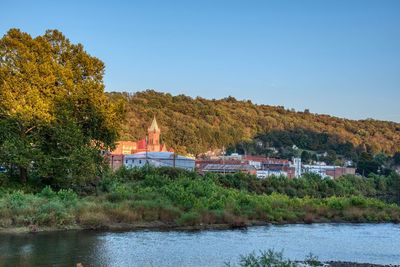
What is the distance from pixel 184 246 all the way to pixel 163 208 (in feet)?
36.4

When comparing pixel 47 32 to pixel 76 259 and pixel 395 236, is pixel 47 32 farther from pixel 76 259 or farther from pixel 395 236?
pixel 395 236

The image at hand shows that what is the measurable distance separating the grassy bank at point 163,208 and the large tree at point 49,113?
7.75 ft

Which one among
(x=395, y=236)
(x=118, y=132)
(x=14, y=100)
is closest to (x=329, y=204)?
(x=395, y=236)

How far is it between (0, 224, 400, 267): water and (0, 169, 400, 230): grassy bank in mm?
2441

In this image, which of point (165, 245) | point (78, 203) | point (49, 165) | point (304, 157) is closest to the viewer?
point (165, 245)

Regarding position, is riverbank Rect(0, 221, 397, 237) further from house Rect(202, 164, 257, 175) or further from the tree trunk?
house Rect(202, 164, 257, 175)

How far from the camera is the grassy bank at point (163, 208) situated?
34.5 m

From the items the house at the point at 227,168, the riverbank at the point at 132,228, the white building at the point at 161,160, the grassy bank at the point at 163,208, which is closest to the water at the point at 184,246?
the riverbank at the point at 132,228

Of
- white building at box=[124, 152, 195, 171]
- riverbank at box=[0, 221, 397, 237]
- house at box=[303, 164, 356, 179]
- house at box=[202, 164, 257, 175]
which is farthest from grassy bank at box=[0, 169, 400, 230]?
house at box=[303, 164, 356, 179]

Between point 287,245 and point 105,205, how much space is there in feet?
44.7

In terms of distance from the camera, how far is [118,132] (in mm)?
45000

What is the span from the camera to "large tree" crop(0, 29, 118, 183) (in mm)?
39625

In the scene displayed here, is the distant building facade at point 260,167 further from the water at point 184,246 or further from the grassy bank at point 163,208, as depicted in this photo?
the water at point 184,246

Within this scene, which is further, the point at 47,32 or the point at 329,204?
the point at 329,204
